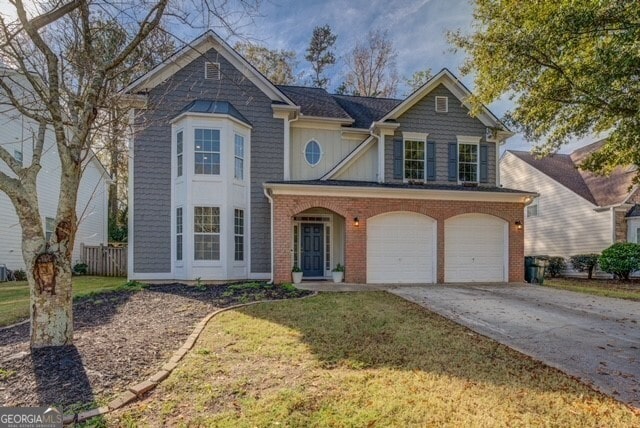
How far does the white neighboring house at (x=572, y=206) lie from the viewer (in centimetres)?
1778

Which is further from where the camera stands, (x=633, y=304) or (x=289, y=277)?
(x=289, y=277)

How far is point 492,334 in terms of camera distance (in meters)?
6.12

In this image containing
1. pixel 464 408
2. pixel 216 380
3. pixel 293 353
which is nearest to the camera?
pixel 464 408

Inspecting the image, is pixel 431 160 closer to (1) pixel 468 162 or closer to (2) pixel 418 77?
(1) pixel 468 162

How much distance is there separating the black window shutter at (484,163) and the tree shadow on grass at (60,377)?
14083mm

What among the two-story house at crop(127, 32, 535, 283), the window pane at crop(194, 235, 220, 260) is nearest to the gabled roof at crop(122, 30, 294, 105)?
the two-story house at crop(127, 32, 535, 283)

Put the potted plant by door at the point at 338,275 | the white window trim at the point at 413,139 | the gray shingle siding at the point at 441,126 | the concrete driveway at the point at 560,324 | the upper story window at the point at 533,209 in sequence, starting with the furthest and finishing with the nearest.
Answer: the upper story window at the point at 533,209 < the gray shingle siding at the point at 441,126 < the white window trim at the point at 413,139 < the potted plant by door at the point at 338,275 < the concrete driveway at the point at 560,324

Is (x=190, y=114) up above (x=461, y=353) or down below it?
above

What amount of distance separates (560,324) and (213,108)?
11.3 meters

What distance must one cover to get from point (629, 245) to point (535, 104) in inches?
440

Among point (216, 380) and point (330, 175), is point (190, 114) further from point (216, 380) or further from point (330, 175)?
point (216, 380)

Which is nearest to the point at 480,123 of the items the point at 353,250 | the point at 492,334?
the point at 353,250

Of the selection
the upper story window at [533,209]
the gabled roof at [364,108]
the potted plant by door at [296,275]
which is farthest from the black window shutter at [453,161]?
the upper story window at [533,209]

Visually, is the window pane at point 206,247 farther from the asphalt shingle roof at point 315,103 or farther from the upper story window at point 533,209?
the upper story window at point 533,209
